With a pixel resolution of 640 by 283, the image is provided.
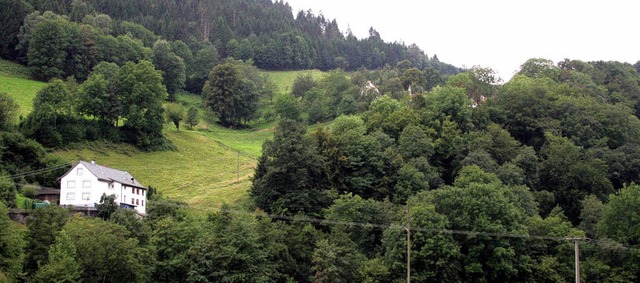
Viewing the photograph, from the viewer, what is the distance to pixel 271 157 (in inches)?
3083

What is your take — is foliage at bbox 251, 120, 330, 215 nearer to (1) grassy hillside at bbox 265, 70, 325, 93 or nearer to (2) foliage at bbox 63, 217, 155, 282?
(2) foliage at bbox 63, 217, 155, 282

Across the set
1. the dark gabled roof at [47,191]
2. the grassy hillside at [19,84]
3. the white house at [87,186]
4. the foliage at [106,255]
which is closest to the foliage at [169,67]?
the grassy hillside at [19,84]

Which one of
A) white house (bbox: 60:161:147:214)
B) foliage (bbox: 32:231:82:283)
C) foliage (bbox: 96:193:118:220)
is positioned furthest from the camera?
white house (bbox: 60:161:147:214)

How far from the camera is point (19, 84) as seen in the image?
372 feet

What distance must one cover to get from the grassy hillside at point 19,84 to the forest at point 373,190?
2.80 m

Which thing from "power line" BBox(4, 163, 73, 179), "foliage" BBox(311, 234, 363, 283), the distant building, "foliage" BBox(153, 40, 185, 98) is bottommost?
"foliage" BBox(311, 234, 363, 283)

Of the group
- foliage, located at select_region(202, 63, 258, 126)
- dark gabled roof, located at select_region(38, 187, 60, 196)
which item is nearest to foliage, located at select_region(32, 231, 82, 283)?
dark gabled roof, located at select_region(38, 187, 60, 196)

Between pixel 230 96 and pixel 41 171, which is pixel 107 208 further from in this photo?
pixel 230 96

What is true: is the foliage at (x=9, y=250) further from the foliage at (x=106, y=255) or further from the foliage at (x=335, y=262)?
the foliage at (x=335, y=262)

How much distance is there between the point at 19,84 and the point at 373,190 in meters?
68.3

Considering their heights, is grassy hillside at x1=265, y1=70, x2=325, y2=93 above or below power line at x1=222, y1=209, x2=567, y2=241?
above

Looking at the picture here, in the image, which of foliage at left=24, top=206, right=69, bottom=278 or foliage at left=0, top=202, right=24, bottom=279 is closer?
foliage at left=0, top=202, right=24, bottom=279

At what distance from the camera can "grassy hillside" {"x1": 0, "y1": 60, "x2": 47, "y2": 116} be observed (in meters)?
102

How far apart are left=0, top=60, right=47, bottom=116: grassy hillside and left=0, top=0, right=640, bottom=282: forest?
9.19ft
